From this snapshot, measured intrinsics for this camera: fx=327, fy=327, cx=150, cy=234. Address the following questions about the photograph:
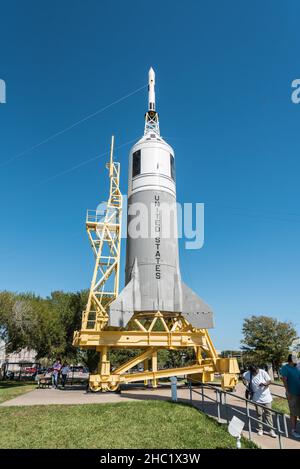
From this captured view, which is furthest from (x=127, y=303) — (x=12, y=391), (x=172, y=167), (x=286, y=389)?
(x=286, y=389)

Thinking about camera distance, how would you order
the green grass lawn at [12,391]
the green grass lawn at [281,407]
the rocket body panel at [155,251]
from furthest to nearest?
the rocket body panel at [155,251]
the green grass lawn at [12,391]
the green grass lawn at [281,407]

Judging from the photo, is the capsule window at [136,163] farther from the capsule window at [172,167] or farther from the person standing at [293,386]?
the person standing at [293,386]

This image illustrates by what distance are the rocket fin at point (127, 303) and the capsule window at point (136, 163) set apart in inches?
219

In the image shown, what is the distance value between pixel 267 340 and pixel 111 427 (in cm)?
2859

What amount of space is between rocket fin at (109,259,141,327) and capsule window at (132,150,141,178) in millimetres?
5564

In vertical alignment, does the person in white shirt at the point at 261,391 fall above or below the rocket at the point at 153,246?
below

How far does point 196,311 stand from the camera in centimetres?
1627

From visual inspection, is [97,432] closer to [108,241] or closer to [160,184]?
[160,184]

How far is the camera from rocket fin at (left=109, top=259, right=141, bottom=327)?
1499cm

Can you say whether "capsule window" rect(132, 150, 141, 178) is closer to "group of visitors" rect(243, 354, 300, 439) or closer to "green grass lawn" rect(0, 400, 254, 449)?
"green grass lawn" rect(0, 400, 254, 449)

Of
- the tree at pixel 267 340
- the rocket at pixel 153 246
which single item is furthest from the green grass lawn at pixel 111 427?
the tree at pixel 267 340

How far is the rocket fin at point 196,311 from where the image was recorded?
15992 millimetres

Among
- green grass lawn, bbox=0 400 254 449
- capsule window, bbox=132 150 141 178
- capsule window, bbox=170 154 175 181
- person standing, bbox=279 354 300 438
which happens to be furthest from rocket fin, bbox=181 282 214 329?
person standing, bbox=279 354 300 438

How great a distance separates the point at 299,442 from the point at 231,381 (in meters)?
8.14
